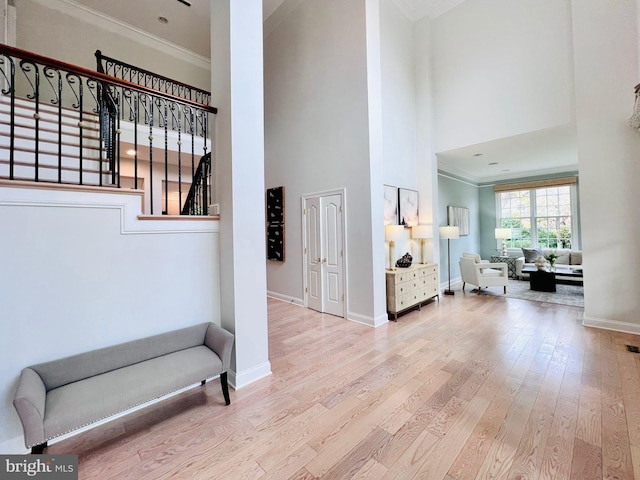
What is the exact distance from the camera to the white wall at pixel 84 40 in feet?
15.8

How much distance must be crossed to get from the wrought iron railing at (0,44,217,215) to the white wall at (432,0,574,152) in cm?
481

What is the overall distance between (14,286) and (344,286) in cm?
358

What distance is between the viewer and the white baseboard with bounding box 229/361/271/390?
2.39 metres

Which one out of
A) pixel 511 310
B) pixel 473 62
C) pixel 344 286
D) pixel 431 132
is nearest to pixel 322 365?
pixel 344 286

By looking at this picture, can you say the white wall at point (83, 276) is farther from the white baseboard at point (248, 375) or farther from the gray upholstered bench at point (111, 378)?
the white baseboard at point (248, 375)

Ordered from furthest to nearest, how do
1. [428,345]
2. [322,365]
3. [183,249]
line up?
[428,345] < [322,365] < [183,249]

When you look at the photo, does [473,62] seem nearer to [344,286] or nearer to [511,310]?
[511,310]

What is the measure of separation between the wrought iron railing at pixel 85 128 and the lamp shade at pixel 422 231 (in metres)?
3.91

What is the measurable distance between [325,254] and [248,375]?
8.29ft

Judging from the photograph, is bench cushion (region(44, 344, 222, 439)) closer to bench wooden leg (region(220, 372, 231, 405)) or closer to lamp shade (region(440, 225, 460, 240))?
bench wooden leg (region(220, 372, 231, 405))

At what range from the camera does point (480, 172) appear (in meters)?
7.75

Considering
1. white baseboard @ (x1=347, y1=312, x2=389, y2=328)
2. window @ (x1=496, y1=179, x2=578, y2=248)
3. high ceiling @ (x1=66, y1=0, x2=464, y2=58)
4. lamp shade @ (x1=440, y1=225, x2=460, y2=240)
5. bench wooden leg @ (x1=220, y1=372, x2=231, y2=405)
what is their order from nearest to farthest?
bench wooden leg @ (x1=220, y1=372, x2=231, y2=405) < white baseboard @ (x1=347, y1=312, x2=389, y2=328) < high ceiling @ (x1=66, y1=0, x2=464, y2=58) < lamp shade @ (x1=440, y1=225, x2=460, y2=240) < window @ (x1=496, y1=179, x2=578, y2=248)

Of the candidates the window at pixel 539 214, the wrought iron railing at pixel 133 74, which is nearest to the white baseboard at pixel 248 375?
the wrought iron railing at pixel 133 74

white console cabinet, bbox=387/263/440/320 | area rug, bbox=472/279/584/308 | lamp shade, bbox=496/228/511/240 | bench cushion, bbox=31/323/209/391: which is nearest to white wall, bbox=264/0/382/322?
white console cabinet, bbox=387/263/440/320
